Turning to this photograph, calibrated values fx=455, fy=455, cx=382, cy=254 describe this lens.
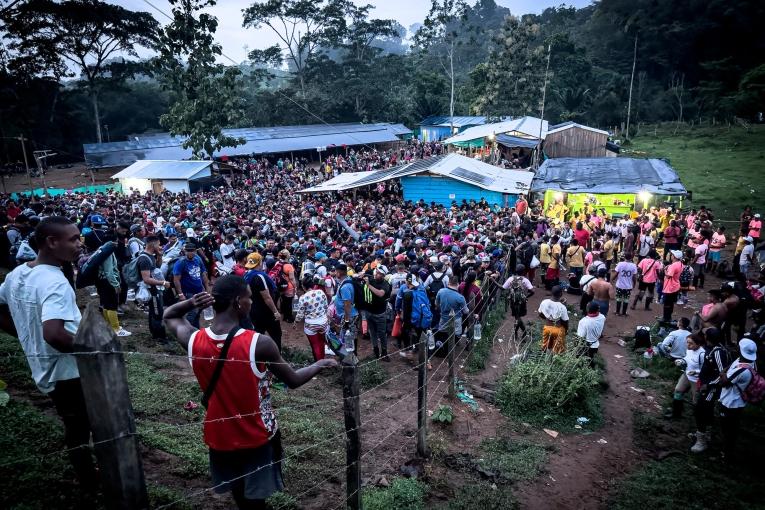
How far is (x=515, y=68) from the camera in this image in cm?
4103

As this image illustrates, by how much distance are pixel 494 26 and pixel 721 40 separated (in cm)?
4994

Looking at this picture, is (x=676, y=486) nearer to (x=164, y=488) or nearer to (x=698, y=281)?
(x=164, y=488)

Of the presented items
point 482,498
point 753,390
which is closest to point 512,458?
point 482,498

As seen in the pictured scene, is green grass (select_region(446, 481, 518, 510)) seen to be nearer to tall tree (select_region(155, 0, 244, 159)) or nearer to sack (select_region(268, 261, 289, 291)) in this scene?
sack (select_region(268, 261, 289, 291))

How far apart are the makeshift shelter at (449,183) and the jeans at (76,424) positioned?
18.0 metres

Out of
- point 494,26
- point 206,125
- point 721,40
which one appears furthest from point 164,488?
point 494,26

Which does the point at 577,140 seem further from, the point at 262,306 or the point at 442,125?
the point at 262,306

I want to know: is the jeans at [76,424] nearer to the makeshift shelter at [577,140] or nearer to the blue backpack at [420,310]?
the blue backpack at [420,310]

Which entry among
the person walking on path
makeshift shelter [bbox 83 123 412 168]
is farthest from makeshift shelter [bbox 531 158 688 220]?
makeshift shelter [bbox 83 123 412 168]

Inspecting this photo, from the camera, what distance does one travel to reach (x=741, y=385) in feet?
17.3

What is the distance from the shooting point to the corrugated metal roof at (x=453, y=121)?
4422cm

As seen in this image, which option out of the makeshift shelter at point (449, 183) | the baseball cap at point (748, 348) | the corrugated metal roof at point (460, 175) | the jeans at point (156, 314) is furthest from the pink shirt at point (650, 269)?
the jeans at point (156, 314)

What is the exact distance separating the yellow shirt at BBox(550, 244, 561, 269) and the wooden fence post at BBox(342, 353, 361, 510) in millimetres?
9359

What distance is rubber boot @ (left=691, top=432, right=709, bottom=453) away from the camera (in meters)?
5.59
